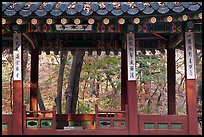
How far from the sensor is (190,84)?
6.18 metres

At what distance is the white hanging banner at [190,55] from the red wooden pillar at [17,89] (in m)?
3.40

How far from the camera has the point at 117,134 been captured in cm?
614

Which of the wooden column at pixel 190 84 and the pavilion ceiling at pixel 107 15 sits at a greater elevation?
the pavilion ceiling at pixel 107 15

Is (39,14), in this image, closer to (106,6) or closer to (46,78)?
(106,6)

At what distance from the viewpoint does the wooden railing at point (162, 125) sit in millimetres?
6098

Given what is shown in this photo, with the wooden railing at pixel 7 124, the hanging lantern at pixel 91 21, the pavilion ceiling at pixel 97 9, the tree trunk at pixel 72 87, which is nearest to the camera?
the pavilion ceiling at pixel 97 9

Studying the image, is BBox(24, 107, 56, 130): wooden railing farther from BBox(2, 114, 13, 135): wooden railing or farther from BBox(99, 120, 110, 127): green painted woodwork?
BBox(99, 120, 110, 127): green painted woodwork

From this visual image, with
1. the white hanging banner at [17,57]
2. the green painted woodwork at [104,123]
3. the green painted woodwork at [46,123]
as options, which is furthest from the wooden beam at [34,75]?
the green painted woodwork at [104,123]

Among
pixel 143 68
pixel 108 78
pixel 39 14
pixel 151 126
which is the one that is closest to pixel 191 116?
pixel 151 126

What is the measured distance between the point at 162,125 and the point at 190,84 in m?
1.01

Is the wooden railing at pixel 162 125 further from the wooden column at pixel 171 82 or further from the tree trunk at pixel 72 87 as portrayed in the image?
the tree trunk at pixel 72 87

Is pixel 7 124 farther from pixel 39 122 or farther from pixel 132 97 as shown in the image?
pixel 132 97

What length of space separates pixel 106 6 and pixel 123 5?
30 cm

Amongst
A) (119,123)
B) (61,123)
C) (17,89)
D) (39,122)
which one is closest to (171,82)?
(119,123)
